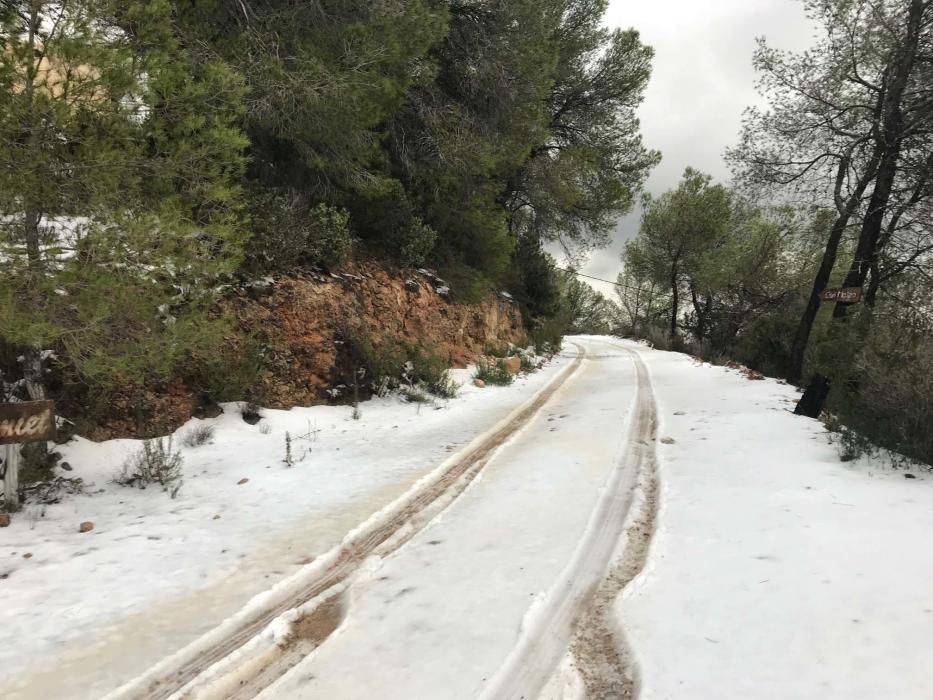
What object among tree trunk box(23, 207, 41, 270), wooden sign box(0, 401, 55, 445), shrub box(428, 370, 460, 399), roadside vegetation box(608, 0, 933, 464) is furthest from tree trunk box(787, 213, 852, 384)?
wooden sign box(0, 401, 55, 445)

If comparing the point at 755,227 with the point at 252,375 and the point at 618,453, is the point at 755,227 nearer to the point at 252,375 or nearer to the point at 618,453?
the point at 618,453

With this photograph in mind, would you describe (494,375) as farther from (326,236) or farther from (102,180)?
(102,180)

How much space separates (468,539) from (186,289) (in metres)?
3.48

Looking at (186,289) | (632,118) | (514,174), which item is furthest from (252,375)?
(632,118)

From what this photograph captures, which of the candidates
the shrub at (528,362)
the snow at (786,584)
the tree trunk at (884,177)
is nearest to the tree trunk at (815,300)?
the tree trunk at (884,177)

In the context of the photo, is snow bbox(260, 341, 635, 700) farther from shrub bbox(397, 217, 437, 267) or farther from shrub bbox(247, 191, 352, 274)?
shrub bbox(397, 217, 437, 267)

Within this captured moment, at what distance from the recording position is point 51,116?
3.70m

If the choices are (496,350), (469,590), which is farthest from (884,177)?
(496,350)

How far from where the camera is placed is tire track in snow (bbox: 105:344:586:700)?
2.44 m

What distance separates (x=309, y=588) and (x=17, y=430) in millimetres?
2600

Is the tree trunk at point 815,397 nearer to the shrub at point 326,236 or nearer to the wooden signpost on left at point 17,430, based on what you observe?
the shrub at point 326,236

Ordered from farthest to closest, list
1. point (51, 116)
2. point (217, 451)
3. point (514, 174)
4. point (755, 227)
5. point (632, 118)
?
point (755, 227), point (632, 118), point (514, 174), point (217, 451), point (51, 116)

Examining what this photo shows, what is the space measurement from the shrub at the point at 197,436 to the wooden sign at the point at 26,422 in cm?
203

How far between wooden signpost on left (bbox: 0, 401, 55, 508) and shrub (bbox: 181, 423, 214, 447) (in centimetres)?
192
